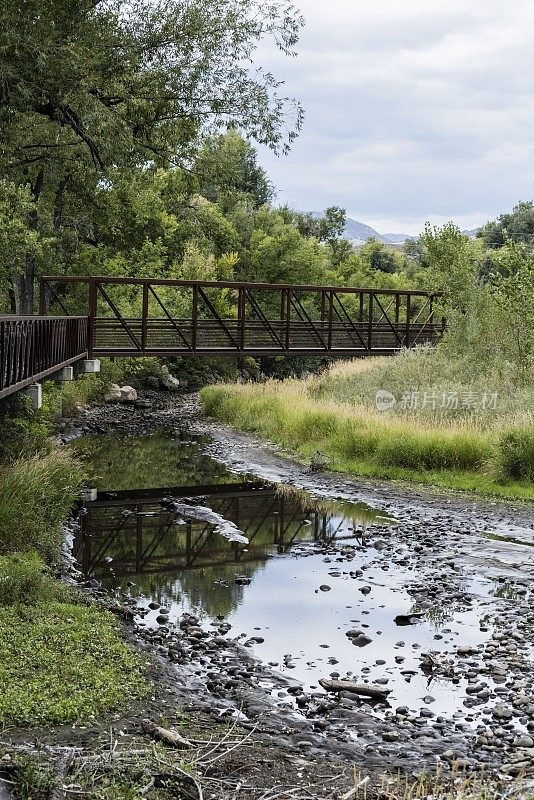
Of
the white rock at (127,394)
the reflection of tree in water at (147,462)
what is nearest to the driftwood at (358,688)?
the reflection of tree in water at (147,462)

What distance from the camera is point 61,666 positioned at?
846 centimetres

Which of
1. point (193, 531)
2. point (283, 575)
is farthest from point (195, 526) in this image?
point (283, 575)

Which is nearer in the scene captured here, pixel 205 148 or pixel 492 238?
pixel 205 148

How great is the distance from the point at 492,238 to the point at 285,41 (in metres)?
62.8

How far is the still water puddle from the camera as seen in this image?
9.56m

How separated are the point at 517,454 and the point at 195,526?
6659 mm

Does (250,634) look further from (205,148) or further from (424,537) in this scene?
(205,148)

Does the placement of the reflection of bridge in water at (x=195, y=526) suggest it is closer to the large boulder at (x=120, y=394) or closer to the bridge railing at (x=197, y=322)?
the bridge railing at (x=197, y=322)

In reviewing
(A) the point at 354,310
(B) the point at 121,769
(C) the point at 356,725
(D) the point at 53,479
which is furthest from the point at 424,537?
(A) the point at 354,310

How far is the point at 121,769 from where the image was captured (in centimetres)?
641

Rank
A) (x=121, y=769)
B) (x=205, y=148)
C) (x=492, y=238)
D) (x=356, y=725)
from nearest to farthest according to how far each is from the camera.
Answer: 1. (x=121, y=769)
2. (x=356, y=725)
3. (x=205, y=148)
4. (x=492, y=238)

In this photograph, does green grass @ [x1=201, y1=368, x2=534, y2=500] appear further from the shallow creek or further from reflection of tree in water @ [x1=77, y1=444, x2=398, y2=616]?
reflection of tree in water @ [x1=77, y1=444, x2=398, y2=616]

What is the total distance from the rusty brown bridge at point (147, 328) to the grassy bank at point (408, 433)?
4341 mm

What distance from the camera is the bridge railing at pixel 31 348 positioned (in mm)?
14250
